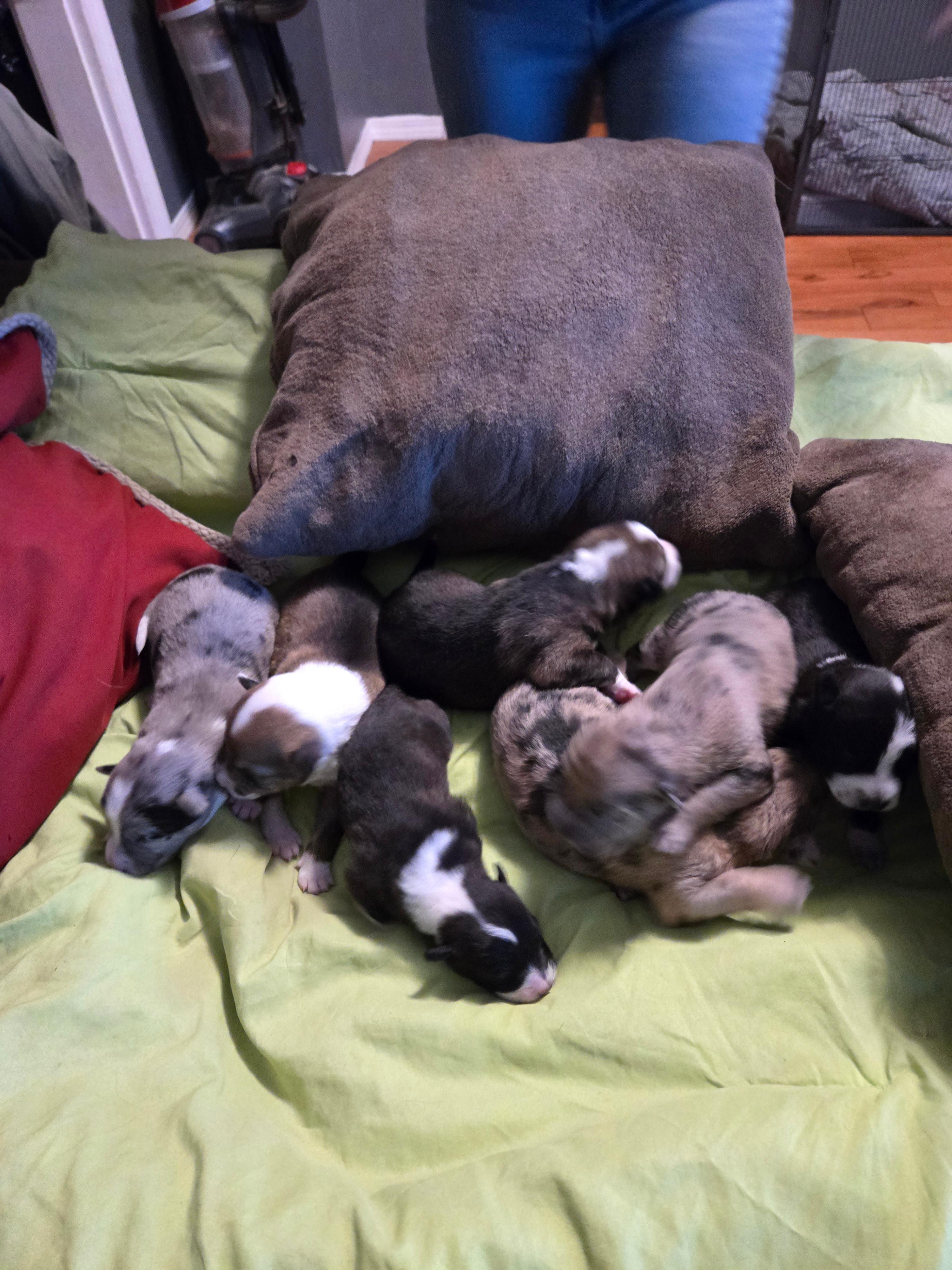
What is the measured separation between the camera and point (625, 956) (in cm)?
136

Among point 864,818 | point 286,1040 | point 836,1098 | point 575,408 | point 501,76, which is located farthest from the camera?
point 501,76

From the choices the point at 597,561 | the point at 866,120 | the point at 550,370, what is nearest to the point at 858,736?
the point at 597,561

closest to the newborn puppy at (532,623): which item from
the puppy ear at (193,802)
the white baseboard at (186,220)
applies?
the puppy ear at (193,802)

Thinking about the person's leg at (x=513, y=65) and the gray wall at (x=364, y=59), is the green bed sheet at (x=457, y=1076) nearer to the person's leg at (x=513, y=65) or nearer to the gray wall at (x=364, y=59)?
the person's leg at (x=513, y=65)

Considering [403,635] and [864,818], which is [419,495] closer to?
[403,635]

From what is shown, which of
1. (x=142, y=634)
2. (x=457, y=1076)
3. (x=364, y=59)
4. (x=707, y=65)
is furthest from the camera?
(x=364, y=59)

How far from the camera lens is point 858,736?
4.71 ft

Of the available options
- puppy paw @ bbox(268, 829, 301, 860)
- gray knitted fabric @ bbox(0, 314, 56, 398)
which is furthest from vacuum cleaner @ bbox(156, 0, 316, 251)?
puppy paw @ bbox(268, 829, 301, 860)

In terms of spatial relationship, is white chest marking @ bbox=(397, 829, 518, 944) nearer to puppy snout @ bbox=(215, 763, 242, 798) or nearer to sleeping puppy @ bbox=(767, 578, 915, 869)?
puppy snout @ bbox=(215, 763, 242, 798)

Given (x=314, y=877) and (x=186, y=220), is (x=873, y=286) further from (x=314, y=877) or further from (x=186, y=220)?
(x=314, y=877)

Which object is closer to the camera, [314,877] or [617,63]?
[314,877]

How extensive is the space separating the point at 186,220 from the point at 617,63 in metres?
2.04

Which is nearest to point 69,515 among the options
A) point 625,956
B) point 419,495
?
point 419,495

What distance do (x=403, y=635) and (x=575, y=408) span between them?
1.89ft
